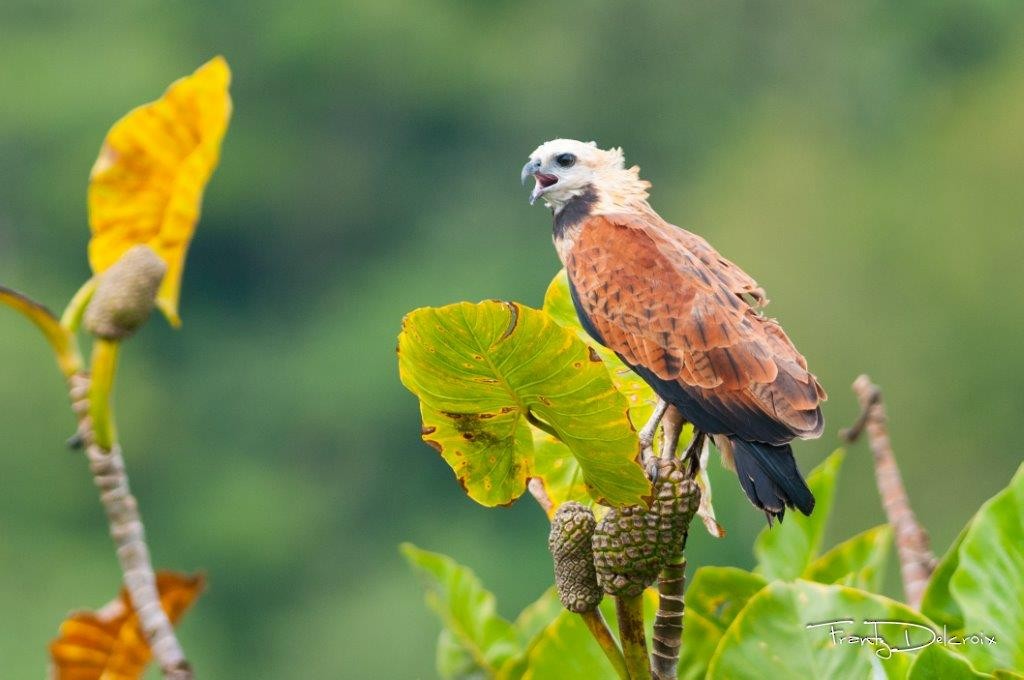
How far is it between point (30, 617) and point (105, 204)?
15332 mm

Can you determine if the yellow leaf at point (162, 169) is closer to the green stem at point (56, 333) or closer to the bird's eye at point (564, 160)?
the green stem at point (56, 333)

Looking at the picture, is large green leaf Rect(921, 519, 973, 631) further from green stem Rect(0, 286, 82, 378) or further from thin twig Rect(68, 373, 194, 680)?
green stem Rect(0, 286, 82, 378)

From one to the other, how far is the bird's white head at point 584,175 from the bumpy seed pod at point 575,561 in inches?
24.8

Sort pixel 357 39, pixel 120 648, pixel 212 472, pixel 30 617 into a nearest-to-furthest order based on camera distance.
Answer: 1. pixel 120 648
2. pixel 30 617
3. pixel 212 472
4. pixel 357 39

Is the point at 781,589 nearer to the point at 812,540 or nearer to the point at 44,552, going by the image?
the point at 812,540

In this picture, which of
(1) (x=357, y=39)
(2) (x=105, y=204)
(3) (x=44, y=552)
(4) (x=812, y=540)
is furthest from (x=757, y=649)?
(1) (x=357, y=39)

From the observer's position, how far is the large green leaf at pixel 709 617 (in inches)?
68.7

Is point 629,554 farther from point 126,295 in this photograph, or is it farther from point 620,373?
point 126,295

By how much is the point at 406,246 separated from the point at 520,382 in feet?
65.6

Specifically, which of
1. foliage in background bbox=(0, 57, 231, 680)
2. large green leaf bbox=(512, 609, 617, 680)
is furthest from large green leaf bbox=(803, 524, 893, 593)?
foliage in background bbox=(0, 57, 231, 680)

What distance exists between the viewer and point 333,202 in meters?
22.1

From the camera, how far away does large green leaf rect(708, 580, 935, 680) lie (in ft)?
4.74

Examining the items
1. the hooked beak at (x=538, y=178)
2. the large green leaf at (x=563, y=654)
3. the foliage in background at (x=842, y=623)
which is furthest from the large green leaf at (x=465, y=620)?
the hooked beak at (x=538, y=178)

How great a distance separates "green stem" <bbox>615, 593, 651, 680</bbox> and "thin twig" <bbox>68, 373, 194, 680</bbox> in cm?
41
